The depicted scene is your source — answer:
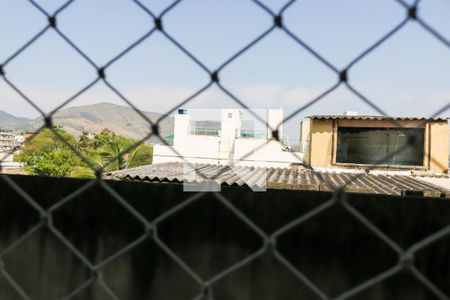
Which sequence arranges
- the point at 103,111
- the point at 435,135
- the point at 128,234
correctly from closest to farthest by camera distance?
the point at 128,234 < the point at 435,135 < the point at 103,111

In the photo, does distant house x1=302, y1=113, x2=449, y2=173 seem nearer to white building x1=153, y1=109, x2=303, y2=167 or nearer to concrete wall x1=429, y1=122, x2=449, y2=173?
concrete wall x1=429, y1=122, x2=449, y2=173

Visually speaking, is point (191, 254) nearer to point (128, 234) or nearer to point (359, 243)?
point (128, 234)

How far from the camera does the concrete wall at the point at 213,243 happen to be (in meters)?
0.75

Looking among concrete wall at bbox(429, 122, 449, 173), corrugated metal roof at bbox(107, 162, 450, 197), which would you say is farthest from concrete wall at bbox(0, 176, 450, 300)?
concrete wall at bbox(429, 122, 449, 173)

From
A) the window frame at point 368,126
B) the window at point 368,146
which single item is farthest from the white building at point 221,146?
the window at point 368,146

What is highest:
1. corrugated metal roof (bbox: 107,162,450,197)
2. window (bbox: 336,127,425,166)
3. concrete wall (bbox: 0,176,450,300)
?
window (bbox: 336,127,425,166)

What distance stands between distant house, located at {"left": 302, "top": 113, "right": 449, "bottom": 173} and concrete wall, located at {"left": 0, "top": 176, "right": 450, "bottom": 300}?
308 inches

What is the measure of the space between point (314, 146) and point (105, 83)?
8568 millimetres

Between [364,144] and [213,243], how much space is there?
338 inches

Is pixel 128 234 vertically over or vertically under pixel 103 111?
under

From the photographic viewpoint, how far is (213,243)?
826mm

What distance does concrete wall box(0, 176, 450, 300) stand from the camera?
29.6 inches

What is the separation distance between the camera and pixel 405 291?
29.5 inches

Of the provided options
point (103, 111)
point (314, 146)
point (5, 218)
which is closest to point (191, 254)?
point (5, 218)
